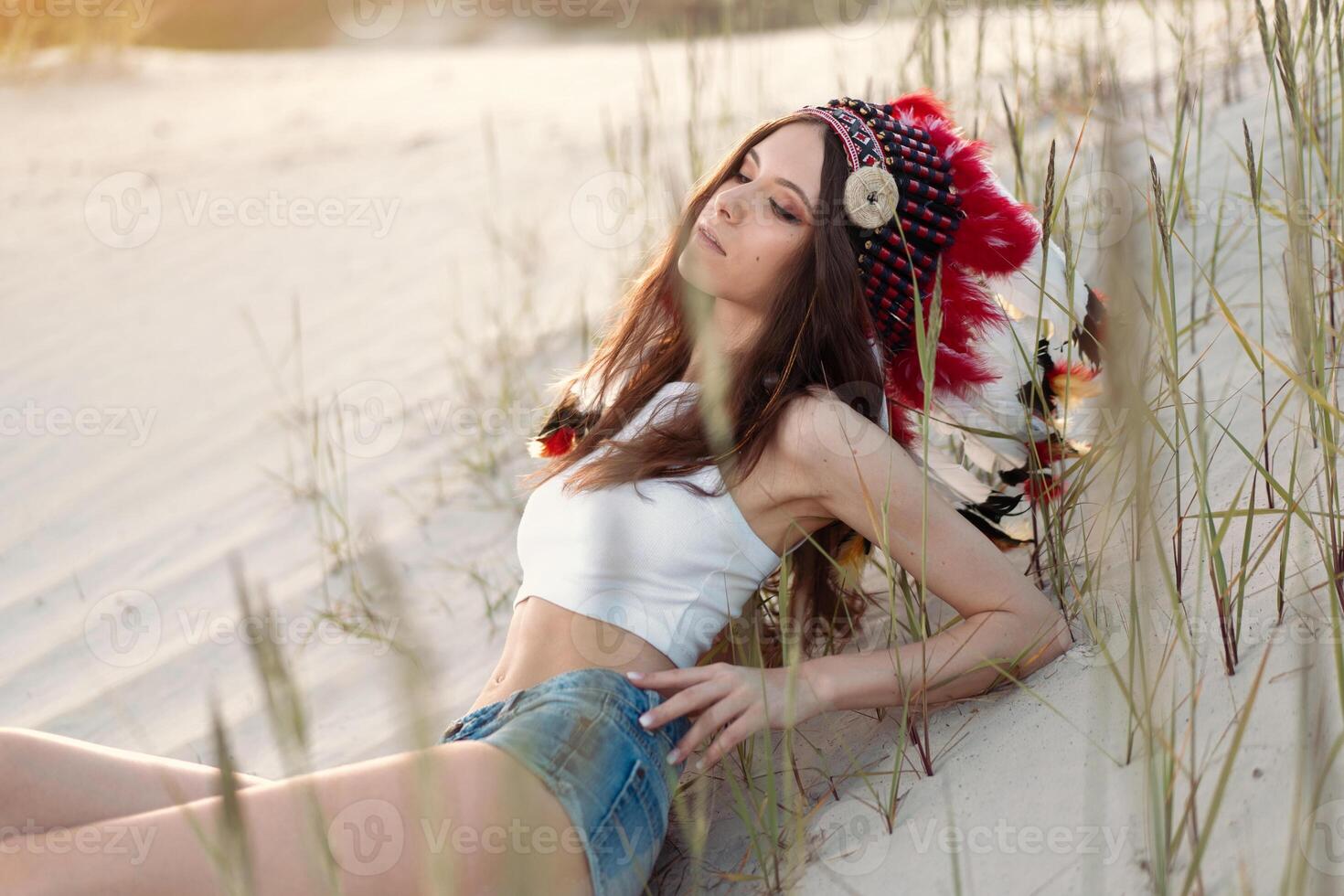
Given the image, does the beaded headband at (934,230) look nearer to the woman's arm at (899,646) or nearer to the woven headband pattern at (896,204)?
the woven headband pattern at (896,204)

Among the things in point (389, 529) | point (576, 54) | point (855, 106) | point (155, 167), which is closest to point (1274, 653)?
point (855, 106)

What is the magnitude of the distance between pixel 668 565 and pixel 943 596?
16.4 inches

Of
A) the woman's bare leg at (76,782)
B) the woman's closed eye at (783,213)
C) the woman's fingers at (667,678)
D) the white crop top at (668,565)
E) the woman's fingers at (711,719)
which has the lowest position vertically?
the woman's bare leg at (76,782)

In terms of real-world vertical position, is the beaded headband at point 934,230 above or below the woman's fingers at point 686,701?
above

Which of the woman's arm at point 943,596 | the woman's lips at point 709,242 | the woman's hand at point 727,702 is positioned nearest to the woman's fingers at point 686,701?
the woman's hand at point 727,702

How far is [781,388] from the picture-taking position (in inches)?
73.0

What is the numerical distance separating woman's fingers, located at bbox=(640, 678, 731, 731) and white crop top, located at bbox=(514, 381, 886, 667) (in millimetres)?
186

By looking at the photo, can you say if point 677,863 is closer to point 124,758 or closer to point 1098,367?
point 124,758

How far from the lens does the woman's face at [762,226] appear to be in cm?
195

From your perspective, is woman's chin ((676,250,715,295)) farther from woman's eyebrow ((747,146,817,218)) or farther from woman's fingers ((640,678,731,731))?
woman's fingers ((640,678,731,731))

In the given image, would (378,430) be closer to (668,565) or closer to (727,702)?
(668,565)

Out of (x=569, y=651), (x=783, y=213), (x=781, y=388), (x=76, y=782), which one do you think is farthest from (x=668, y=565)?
(x=76, y=782)

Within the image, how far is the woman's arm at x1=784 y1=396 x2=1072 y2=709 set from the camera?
1703 millimetres

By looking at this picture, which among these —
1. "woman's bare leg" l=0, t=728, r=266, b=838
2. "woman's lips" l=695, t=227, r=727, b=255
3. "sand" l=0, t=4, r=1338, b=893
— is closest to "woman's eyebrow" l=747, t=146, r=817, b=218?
"woman's lips" l=695, t=227, r=727, b=255
